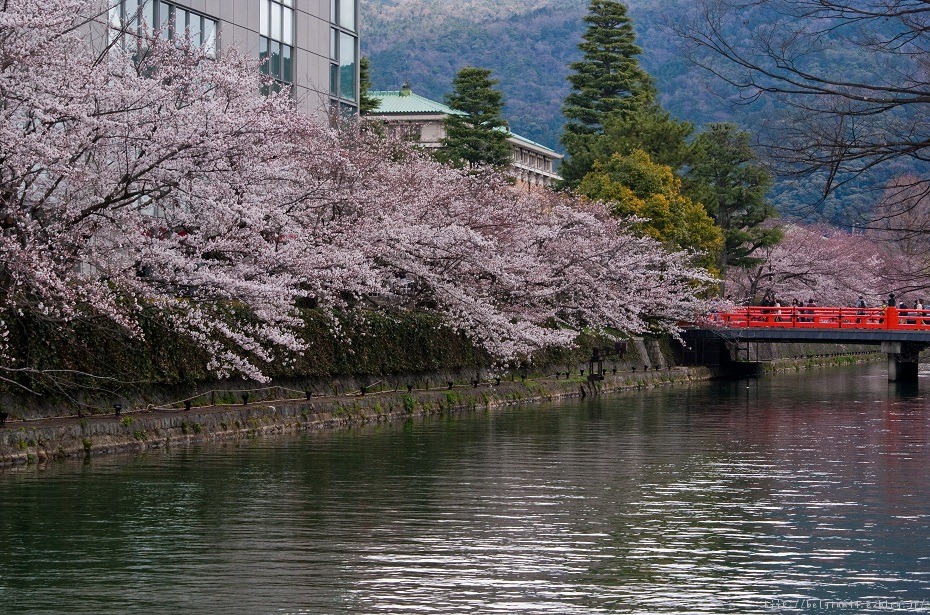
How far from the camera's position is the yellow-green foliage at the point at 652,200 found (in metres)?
58.3

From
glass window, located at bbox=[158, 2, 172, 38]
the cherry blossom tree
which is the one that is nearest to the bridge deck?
the cherry blossom tree

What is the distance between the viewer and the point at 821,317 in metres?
61.3

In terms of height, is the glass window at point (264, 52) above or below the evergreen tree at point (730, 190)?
above

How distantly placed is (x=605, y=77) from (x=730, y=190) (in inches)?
651

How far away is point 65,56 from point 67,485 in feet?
27.0

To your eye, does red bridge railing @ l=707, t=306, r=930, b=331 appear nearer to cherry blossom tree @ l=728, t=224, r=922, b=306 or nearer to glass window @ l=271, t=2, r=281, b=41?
cherry blossom tree @ l=728, t=224, r=922, b=306

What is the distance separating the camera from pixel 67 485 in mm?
19734

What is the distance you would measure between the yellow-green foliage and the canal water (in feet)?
97.2

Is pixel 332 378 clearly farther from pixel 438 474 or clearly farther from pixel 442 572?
pixel 442 572

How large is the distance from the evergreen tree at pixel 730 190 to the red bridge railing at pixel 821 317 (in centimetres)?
631

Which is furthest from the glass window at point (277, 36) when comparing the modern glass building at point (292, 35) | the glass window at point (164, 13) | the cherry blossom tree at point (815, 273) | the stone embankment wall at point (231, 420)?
the cherry blossom tree at point (815, 273)

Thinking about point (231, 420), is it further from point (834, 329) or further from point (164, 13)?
point (834, 329)

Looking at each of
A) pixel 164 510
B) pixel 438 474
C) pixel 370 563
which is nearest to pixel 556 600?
pixel 370 563

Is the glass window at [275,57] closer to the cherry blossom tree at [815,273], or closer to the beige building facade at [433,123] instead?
the cherry blossom tree at [815,273]
